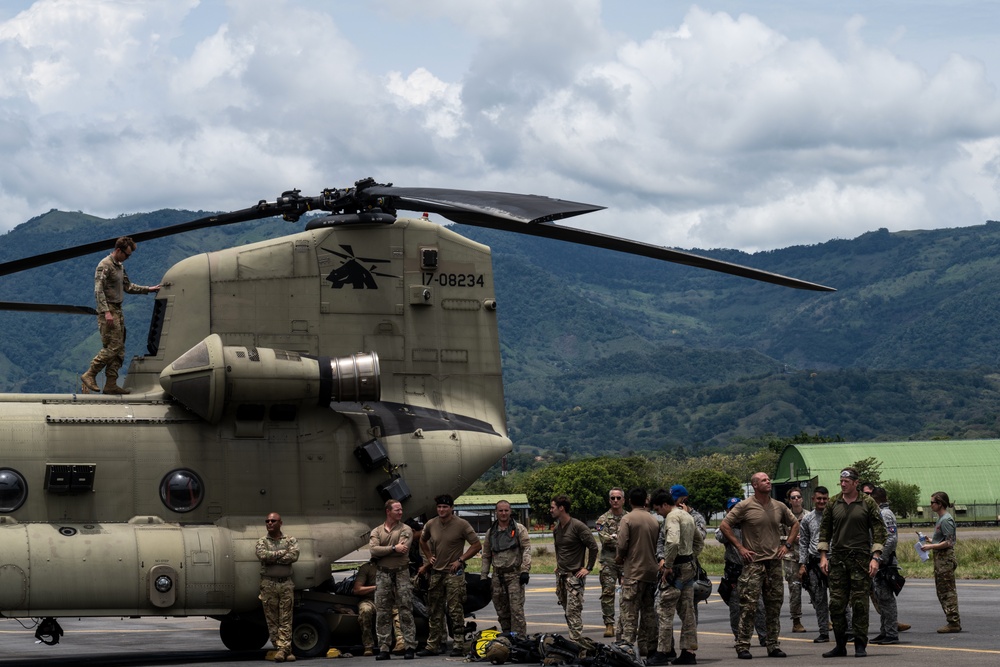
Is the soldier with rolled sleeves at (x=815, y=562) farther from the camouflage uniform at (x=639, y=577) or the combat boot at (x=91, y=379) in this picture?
the combat boot at (x=91, y=379)

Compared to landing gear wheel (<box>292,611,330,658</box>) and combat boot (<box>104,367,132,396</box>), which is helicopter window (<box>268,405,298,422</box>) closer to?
combat boot (<box>104,367,132,396</box>)

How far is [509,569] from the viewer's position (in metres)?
16.7

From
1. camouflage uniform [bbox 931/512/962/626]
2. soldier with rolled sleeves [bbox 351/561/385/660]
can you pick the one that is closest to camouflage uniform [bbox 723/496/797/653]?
camouflage uniform [bbox 931/512/962/626]

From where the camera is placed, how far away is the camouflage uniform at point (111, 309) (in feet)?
56.1

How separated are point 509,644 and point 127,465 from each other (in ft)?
17.8

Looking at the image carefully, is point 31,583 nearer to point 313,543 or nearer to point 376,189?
point 313,543

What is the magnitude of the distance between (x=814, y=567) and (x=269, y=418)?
7.86 m

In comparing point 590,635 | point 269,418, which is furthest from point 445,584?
point 269,418

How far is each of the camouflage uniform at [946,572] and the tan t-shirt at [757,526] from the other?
3281mm

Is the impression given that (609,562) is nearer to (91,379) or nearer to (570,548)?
→ (570,548)

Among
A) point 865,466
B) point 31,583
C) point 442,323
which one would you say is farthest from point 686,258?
point 865,466

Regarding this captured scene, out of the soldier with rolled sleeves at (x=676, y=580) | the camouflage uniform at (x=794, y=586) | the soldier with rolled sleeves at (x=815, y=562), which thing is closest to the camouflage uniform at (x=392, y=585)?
the soldier with rolled sleeves at (x=676, y=580)

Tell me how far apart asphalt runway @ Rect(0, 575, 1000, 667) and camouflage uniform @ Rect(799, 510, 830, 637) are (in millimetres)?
335

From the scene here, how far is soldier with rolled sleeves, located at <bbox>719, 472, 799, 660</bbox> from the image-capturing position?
15461 mm
